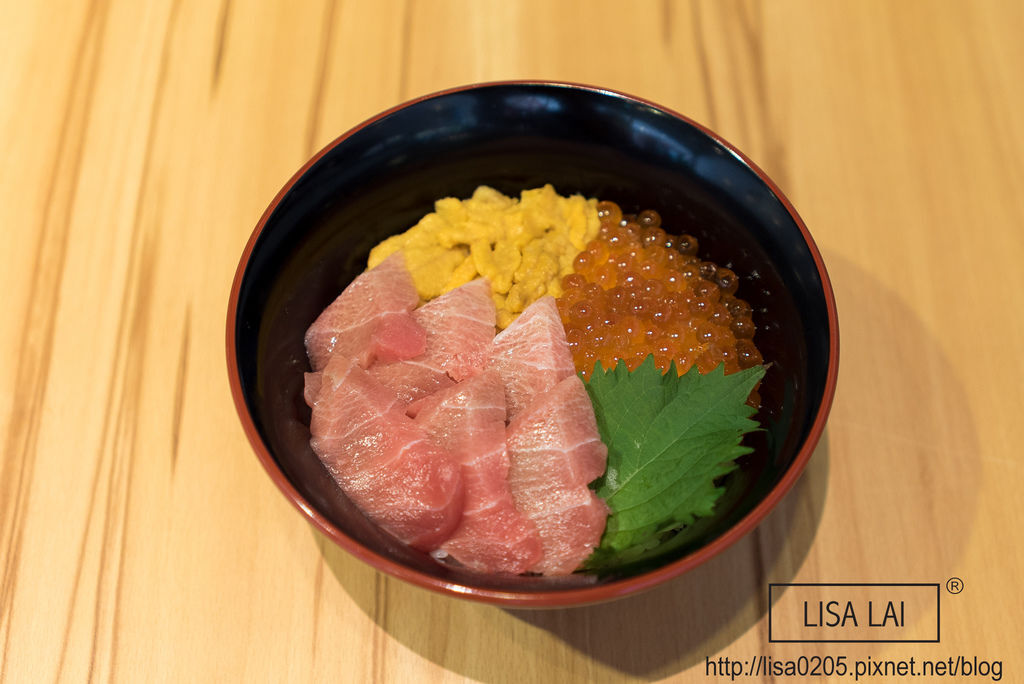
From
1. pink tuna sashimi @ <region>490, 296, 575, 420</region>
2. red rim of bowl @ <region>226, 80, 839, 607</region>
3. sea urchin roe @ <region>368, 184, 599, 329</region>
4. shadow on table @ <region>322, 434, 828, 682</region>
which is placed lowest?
shadow on table @ <region>322, 434, 828, 682</region>

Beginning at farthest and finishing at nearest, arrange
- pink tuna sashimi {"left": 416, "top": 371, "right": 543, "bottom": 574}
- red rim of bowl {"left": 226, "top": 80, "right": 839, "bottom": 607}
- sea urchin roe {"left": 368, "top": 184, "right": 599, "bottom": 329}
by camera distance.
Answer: sea urchin roe {"left": 368, "top": 184, "right": 599, "bottom": 329}
pink tuna sashimi {"left": 416, "top": 371, "right": 543, "bottom": 574}
red rim of bowl {"left": 226, "top": 80, "right": 839, "bottom": 607}

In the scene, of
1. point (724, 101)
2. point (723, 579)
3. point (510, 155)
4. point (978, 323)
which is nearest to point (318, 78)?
point (510, 155)

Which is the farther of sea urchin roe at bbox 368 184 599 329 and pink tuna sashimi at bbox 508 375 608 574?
sea urchin roe at bbox 368 184 599 329

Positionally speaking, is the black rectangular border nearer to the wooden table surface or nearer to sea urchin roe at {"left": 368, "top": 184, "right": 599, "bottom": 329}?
the wooden table surface

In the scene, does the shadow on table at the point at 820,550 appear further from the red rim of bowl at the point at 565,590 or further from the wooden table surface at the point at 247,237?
the red rim of bowl at the point at 565,590

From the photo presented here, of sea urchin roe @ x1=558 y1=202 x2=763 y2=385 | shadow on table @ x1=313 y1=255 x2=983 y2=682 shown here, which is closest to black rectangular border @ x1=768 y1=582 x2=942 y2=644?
shadow on table @ x1=313 y1=255 x2=983 y2=682

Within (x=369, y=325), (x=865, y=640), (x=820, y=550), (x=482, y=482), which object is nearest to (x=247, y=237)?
(x=369, y=325)

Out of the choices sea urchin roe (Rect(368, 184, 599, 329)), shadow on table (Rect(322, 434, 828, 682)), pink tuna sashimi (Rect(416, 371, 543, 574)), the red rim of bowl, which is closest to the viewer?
the red rim of bowl

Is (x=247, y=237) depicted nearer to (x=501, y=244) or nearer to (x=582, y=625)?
(x=501, y=244)
